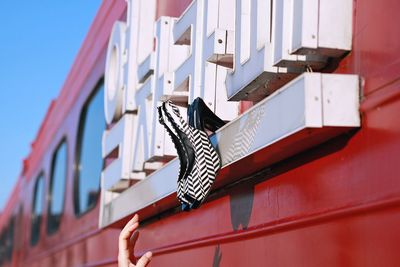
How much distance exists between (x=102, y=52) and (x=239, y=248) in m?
2.96

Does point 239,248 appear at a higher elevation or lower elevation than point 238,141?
lower

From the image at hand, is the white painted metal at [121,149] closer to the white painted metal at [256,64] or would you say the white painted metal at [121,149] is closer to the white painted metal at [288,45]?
the white painted metal at [256,64]

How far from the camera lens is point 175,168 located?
2.82 meters

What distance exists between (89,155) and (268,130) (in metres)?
3.61

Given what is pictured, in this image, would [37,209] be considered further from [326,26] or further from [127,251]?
[326,26]

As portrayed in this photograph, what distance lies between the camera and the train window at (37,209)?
7915 millimetres

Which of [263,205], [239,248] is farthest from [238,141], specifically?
[239,248]

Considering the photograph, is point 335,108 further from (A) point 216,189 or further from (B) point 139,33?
(B) point 139,33

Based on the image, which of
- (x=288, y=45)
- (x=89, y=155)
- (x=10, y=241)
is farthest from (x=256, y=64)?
(x=10, y=241)

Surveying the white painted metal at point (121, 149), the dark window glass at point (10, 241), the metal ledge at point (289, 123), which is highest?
the dark window glass at point (10, 241)

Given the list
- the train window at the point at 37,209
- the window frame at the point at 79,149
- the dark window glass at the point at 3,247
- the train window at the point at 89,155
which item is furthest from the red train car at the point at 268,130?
the dark window glass at the point at 3,247

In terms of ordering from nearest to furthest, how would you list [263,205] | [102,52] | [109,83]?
[263,205], [109,83], [102,52]

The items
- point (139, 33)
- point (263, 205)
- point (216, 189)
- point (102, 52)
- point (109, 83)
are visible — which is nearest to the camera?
point (263, 205)

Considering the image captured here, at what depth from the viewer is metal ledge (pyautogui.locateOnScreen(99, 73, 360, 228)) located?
1715 mm
